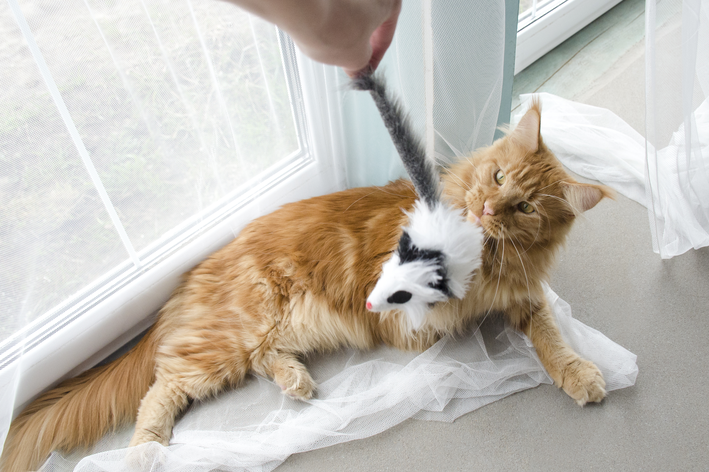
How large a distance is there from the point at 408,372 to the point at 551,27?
1841 millimetres

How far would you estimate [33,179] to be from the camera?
1.01 meters

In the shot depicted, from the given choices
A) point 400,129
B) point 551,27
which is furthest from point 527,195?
point 551,27

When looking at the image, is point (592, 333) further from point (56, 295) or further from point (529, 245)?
point (56, 295)

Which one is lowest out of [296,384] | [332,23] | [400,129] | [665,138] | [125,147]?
[296,384]

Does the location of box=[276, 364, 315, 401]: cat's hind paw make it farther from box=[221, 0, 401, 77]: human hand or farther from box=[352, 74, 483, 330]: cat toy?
box=[221, 0, 401, 77]: human hand

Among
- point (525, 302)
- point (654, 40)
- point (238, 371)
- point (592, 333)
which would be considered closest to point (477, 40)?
point (654, 40)

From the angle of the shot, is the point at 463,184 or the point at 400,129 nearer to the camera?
the point at 400,129

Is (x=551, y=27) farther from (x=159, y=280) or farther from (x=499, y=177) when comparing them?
(x=159, y=280)

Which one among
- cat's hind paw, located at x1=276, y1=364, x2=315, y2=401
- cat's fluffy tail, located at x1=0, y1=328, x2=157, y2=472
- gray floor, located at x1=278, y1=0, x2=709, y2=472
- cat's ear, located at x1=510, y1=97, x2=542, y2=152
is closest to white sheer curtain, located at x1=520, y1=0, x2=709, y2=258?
gray floor, located at x1=278, y1=0, x2=709, y2=472

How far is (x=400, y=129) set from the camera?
2.06 ft

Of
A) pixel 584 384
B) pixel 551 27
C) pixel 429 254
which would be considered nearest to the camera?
pixel 429 254

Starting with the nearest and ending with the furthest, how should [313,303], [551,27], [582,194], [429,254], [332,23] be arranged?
[332,23] → [429,254] → [582,194] → [313,303] → [551,27]

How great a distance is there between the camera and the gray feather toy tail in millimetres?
609

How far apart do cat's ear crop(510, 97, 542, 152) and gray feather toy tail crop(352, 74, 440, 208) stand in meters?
0.51
